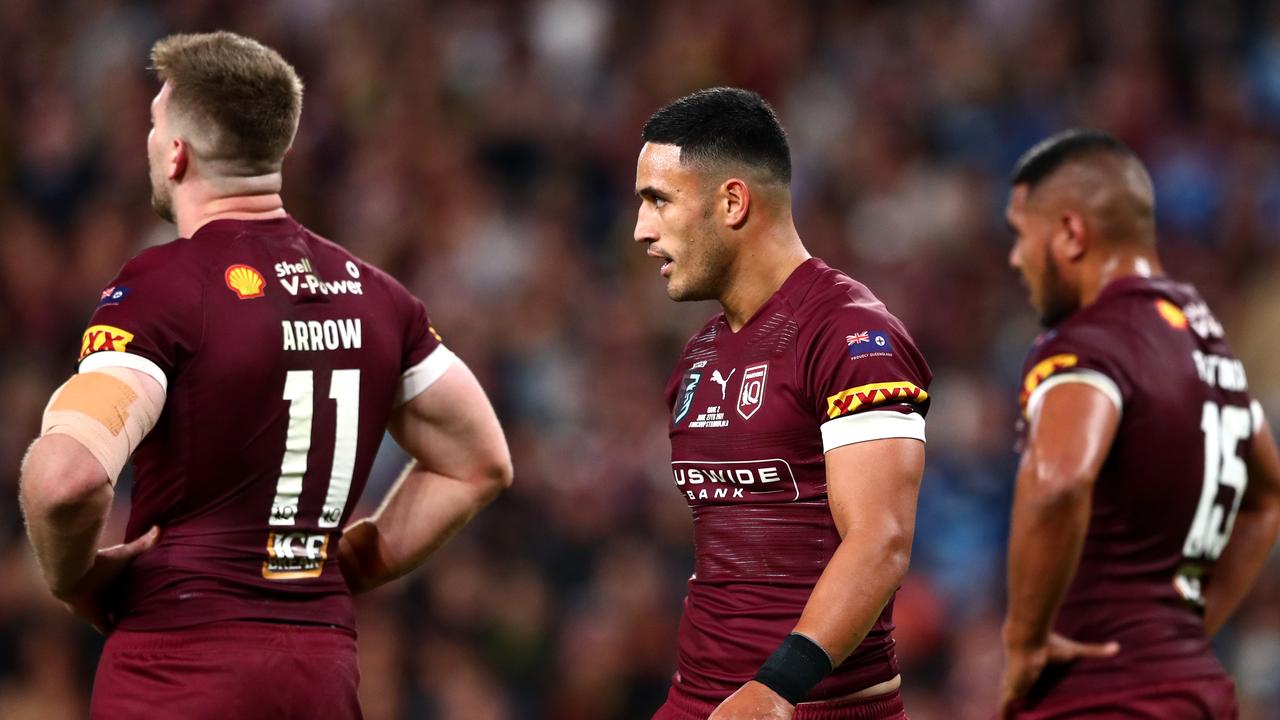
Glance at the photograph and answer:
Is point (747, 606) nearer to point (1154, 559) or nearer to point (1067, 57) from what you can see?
point (1154, 559)

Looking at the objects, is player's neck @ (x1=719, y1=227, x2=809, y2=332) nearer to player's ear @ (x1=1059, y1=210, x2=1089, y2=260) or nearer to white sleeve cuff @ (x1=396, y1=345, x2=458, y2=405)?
white sleeve cuff @ (x1=396, y1=345, x2=458, y2=405)

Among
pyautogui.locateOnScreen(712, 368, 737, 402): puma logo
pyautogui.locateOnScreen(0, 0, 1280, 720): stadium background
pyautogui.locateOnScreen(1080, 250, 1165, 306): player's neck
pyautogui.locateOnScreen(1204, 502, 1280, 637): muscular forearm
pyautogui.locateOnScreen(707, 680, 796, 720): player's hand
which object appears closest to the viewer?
pyautogui.locateOnScreen(707, 680, 796, 720): player's hand

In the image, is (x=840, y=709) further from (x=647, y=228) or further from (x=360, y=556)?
(x=360, y=556)

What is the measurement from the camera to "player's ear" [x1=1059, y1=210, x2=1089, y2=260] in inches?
210

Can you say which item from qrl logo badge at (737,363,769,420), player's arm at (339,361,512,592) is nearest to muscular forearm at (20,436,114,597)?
player's arm at (339,361,512,592)

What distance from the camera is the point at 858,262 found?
11.6 meters

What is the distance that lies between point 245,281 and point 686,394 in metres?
1.20

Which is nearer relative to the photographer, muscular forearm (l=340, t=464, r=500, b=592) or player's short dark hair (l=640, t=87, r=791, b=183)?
player's short dark hair (l=640, t=87, r=791, b=183)

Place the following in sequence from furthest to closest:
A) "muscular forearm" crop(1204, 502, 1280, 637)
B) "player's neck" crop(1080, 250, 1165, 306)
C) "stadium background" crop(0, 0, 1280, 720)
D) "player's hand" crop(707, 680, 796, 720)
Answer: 1. "stadium background" crop(0, 0, 1280, 720)
2. "muscular forearm" crop(1204, 502, 1280, 637)
3. "player's neck" crop(1080, 250, 1165, 306)
4. "player's hand" crop(707, 680, 796, 720)

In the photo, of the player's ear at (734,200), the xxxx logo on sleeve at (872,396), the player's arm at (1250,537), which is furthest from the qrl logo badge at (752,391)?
the player's arm at (1250,537)

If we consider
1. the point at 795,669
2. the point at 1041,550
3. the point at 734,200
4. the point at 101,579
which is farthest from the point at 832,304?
the point at 101,579

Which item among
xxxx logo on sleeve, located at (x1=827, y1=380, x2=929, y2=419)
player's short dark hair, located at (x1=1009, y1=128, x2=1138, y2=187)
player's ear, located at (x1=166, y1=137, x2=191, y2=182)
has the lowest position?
xxxx logo on sleeve, located at (x1=827, y1=380, x2=929, y2=419)

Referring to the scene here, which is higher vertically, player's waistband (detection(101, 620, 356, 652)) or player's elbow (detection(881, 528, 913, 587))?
player's elbow (detection(881, 528, 913, 587))

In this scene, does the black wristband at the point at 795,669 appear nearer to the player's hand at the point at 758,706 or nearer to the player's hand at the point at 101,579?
the player's hand at the point at 758,706
